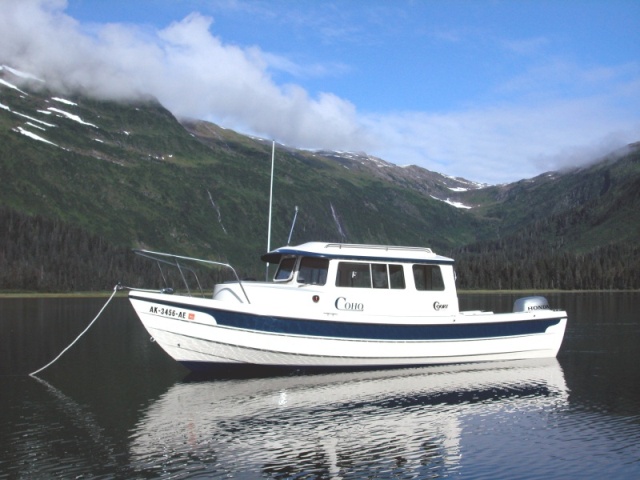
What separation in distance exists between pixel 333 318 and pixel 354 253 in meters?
3.33

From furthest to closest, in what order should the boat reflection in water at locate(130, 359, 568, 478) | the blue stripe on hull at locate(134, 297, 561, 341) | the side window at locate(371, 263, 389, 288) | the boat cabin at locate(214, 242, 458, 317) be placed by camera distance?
1. the side window at locate(371, 263, 389, 288)
2. the boat cabin at locate(214, 242, 458, 317)
3. the blue stripe on hull at locate(134, 297, 561, 341)
4. the boat reflection in water at locate(130, 359, 568, 478)

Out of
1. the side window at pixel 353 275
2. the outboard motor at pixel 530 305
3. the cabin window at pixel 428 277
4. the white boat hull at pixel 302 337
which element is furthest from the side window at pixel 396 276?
the outboard motor at pixel 530 305

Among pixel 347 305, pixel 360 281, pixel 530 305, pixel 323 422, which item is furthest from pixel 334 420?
pixel 530 305

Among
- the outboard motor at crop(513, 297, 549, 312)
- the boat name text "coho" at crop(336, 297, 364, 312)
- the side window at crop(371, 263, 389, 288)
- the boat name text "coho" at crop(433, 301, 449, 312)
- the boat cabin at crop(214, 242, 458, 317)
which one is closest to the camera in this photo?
the boat cabin at crop(214, 242, 458, 317)

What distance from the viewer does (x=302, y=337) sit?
93.4ft

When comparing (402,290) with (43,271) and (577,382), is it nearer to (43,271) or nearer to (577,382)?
(577,382)

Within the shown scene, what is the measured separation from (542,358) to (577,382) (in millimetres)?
5114

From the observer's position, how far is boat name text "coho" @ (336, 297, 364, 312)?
95.9ft

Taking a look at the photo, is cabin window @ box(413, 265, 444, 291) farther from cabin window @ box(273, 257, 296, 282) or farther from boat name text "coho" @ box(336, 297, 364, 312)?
cabin window @ box(273, 257, 296, 282)

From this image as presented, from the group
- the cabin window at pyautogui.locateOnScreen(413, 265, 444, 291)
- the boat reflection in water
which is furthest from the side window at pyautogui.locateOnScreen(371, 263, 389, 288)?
the boat reflection in water

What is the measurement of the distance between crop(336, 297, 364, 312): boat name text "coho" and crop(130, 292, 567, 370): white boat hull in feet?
1.84

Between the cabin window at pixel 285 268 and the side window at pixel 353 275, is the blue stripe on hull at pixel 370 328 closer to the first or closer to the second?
the side window at pixel 353 275

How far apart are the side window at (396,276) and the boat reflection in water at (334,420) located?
13.1 ft

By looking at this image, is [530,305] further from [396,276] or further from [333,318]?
[333,318]
